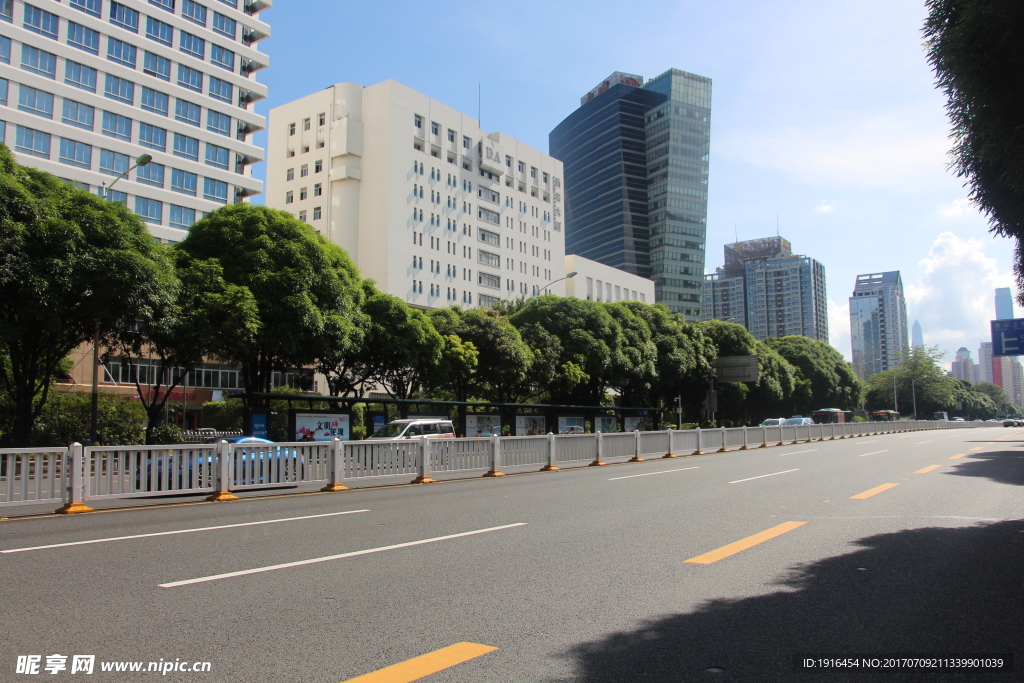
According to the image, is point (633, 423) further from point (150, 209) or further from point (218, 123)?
point (218, 123)

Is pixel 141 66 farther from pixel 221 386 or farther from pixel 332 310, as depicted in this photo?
pixel 332 310

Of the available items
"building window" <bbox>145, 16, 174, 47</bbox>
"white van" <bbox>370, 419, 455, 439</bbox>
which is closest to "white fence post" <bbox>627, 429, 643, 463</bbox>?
"white van" <bbox>370, 419, 455, 439</bbox>

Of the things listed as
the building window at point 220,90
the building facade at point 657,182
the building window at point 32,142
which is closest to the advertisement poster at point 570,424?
the building window at point 32,142

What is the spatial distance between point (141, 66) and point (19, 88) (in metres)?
9.40

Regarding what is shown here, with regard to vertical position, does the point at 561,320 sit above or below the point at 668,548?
above

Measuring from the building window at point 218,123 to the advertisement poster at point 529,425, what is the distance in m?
40.7

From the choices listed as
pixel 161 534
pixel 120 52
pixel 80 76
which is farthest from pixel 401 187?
pixel 161 534

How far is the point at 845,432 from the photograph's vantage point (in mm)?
44875

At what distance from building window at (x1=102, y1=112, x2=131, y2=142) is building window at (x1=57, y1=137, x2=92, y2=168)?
7.19ft

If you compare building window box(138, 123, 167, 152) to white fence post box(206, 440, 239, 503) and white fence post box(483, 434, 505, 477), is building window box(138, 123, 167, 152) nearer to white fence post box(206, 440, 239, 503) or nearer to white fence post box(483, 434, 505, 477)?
white fence post box(483, 434, 505, 477)

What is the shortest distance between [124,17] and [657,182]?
111592 mm

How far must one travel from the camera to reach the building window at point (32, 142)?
145 feet

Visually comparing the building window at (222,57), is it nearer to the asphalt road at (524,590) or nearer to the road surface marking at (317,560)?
the asphalt road at (524,590)

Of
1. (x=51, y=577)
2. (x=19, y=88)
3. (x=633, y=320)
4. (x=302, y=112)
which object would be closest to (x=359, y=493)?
(x=51, y=577)
